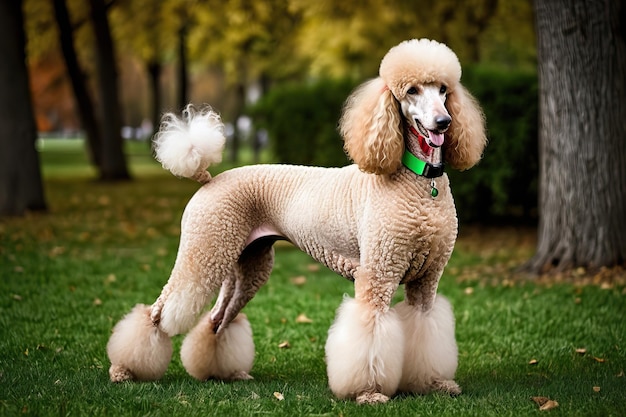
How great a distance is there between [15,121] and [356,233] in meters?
9.58

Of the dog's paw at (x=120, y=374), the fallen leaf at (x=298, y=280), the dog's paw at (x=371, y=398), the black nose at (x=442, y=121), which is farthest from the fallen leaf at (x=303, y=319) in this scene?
the black nose at (x=442, y=121)

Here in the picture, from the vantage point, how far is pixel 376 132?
405cm

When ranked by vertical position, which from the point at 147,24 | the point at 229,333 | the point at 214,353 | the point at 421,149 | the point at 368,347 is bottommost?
the point at 214,353

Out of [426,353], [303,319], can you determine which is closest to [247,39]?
[303,319]

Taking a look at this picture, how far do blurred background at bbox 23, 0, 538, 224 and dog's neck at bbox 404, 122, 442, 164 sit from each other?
190 centimetres

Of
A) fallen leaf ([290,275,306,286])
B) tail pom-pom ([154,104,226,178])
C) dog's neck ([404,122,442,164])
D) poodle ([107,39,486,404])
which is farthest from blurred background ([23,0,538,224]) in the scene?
fallen leaf ([290,275,306,286])

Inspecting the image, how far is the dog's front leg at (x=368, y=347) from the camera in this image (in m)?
4.16

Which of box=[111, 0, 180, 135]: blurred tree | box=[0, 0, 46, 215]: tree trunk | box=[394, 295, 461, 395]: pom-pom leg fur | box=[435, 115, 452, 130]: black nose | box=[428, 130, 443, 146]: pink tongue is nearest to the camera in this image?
box=[435, 115, 452, 130]: black nose

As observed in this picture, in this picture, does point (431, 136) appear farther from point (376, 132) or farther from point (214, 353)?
point (214, 353)

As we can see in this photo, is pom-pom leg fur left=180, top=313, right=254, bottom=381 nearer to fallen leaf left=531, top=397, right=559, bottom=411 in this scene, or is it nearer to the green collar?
the green collar

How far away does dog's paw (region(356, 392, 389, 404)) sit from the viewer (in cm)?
417

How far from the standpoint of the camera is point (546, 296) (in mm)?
7172

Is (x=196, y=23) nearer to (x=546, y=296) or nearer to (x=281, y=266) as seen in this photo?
(x=281, y=266)

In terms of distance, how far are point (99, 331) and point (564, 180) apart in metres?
4.55
